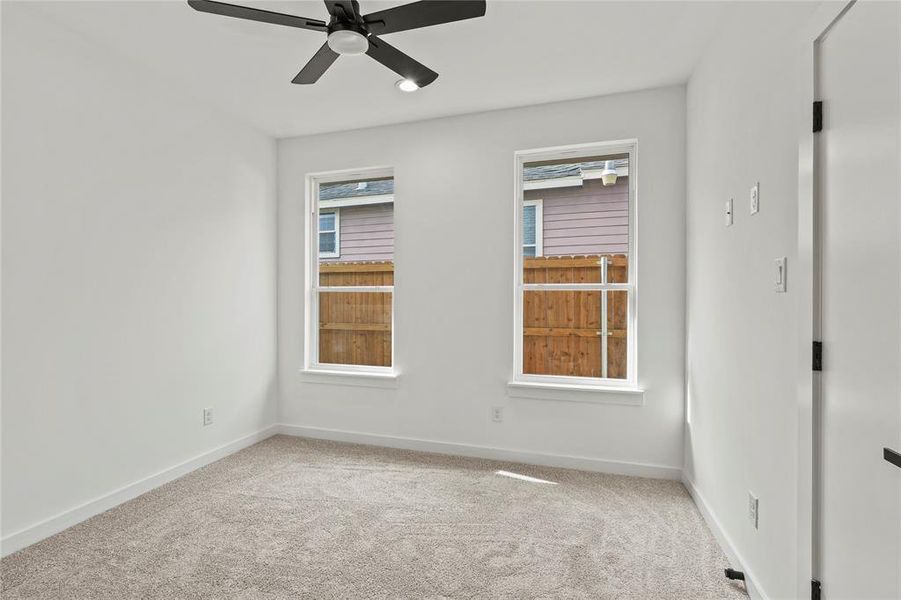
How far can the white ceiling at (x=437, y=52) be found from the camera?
237 cm

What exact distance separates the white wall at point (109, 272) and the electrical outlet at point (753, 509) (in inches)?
130

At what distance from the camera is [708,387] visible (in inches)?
104

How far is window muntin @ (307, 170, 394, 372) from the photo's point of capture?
13.3 ft

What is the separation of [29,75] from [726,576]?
3977mm

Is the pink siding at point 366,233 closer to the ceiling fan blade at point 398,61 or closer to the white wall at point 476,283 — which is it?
the white wall at point 476,283

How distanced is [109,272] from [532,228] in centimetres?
273

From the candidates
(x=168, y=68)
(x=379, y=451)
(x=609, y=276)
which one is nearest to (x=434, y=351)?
(x=379, y=451)

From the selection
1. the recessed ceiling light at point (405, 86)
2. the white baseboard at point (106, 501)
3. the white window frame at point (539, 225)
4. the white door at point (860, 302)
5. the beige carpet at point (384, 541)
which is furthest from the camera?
the white window frame at point (539, 225)

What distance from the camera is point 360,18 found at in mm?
1892

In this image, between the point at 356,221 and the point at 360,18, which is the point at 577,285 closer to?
the point at 356,221

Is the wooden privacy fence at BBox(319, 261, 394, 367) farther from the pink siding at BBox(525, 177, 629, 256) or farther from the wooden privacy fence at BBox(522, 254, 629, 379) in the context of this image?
the pink siding at BBox(525, 177, 629, 256)

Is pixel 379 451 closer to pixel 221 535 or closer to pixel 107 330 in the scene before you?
pixel 221 535

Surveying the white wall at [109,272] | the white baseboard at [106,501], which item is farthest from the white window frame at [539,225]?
the white baseboard at [106,501]

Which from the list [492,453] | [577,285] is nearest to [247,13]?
[577,285]
